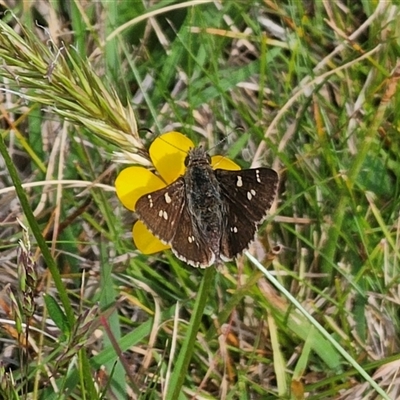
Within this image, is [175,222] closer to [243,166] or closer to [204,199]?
[204,199]

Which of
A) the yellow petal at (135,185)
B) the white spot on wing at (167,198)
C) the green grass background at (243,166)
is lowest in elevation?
the green grass background at (243,166)

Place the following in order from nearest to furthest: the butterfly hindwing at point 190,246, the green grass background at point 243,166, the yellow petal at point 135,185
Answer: the butterfly hindwing at point 190,246, the yellow petal at point 135,185, the green grass background at point 243,166

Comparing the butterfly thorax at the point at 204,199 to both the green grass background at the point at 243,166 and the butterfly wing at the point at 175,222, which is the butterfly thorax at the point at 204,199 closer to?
the butterfly wing at the point at 175,222

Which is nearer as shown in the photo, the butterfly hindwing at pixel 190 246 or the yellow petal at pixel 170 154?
the butterfly hindwing at pixel 190 246

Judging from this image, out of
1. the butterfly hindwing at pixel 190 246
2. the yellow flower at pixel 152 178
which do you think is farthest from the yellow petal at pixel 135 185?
the butterfly hindwing at pixel 190 246

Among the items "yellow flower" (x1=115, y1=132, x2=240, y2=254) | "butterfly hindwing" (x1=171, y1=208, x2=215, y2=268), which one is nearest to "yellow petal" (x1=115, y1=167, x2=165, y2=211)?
"yellow flower" (x1=115, y1=132, x2=240, y2=254)

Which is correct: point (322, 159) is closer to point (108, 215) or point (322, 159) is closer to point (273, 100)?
Result: point (273, 100)

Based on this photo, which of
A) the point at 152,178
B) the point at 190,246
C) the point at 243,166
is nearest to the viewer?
the point at 190,246

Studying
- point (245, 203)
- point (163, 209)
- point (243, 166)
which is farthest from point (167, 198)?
point (243, 166)
